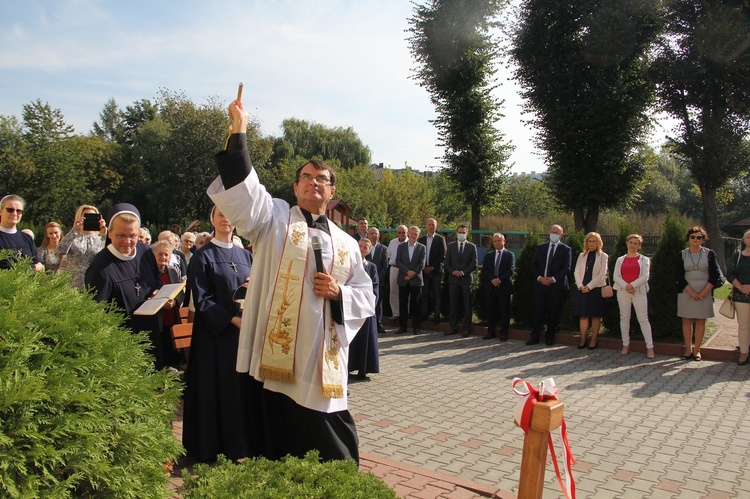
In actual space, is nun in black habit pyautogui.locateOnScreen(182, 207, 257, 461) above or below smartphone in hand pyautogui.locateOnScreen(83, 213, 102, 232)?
below

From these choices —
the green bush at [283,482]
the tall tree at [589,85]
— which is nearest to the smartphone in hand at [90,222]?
the green bush at [283,482]

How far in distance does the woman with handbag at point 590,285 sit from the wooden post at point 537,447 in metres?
8.11

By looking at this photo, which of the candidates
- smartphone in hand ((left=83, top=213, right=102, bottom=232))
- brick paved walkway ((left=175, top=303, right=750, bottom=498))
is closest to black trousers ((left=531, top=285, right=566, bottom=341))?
brick paved walkway ((left=175, top=303, right=750, bottom=498))

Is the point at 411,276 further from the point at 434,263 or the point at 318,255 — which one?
the point at 318,255

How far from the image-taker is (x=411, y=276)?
40.0 ft

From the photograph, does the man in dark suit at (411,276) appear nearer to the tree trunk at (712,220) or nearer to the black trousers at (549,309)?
the black trousers at (549,309)

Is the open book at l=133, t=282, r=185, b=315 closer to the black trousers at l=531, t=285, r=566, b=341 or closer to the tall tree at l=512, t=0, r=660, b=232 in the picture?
the black trousers at l=531, t=285, r=566, b=341

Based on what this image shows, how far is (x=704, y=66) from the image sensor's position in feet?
75.4

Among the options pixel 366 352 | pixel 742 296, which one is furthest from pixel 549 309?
pixel 366 352

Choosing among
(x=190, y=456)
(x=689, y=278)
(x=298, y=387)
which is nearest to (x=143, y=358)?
(x=298, y=387)

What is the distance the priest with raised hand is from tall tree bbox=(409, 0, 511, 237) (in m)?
23.3

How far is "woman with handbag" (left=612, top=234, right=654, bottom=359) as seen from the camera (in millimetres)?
9961

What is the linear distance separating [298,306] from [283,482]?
150 cm

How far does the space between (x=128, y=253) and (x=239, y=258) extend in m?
0.86
